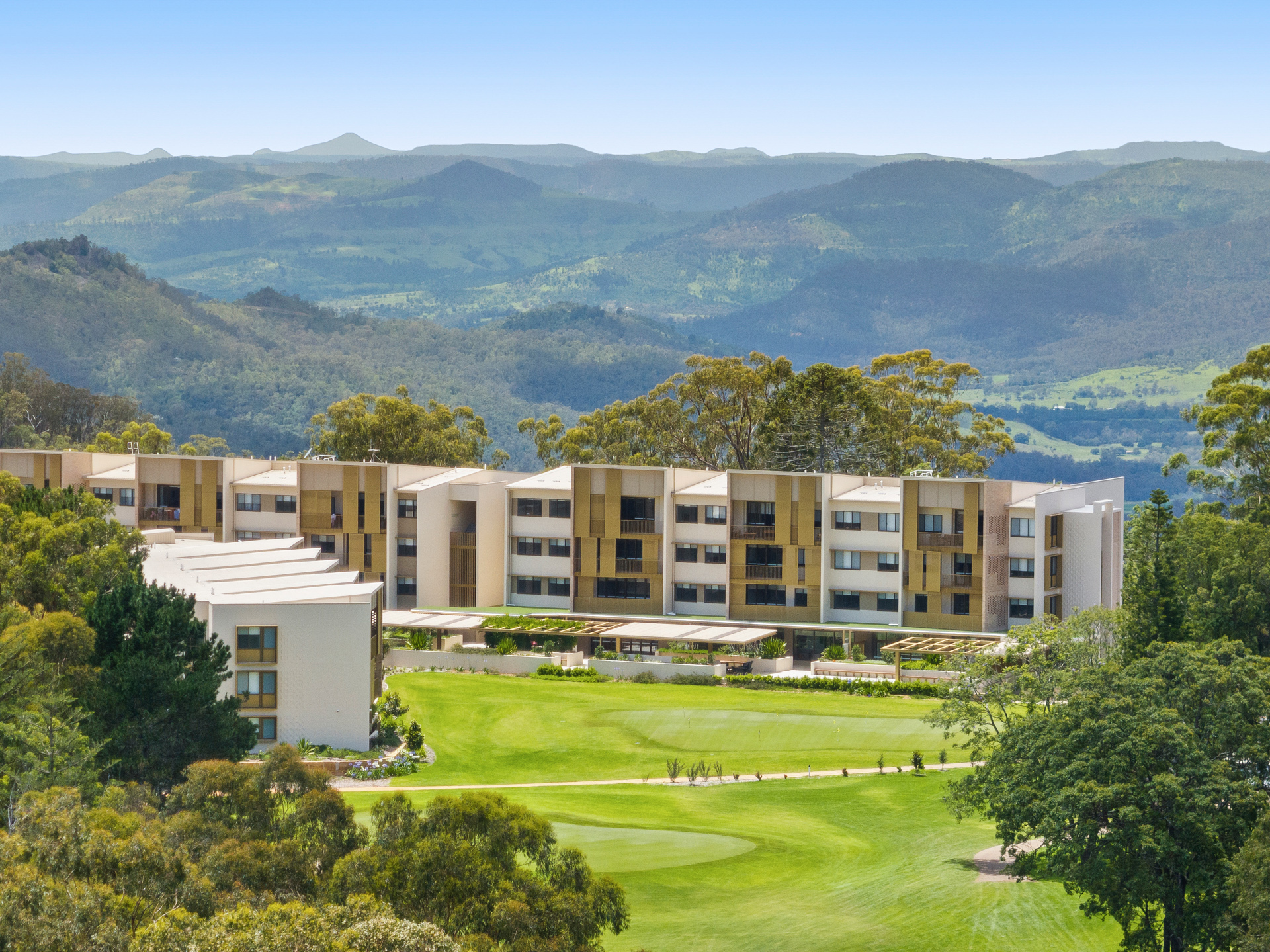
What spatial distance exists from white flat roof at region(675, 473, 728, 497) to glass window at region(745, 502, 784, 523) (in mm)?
1515

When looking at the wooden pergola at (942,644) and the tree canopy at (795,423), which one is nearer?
the wooden pergola at (942,644)

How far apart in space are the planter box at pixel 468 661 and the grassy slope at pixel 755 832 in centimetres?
633

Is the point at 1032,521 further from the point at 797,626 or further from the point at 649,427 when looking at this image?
the point at 649,427

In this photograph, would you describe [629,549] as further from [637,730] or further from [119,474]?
[119,474]

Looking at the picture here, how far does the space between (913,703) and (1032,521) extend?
1402cm

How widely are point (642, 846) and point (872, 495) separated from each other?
3864 centimetres

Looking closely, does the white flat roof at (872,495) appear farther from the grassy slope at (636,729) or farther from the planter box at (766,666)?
the grassy slope at (636,729)

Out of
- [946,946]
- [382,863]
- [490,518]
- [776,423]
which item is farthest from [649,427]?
[382,863]

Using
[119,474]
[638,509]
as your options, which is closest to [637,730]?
[638,509]

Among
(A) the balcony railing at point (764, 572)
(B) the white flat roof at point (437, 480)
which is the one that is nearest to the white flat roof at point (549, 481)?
(B) the white flat roof at point (437, 480)

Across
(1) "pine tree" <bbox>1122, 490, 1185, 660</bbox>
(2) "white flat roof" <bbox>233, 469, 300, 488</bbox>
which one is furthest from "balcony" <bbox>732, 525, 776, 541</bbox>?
(2) "white flat roof" <bbox>233, 469, 300, 488</bbox>

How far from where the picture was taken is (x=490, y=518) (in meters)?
82.7

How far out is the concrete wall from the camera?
178 ft

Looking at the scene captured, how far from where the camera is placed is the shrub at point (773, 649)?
72.2 meters
